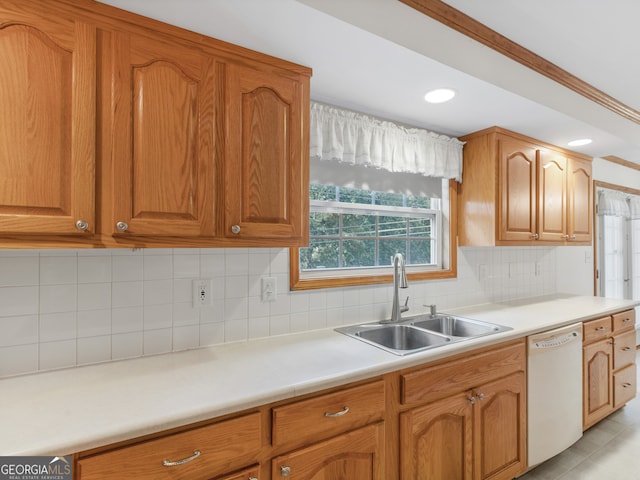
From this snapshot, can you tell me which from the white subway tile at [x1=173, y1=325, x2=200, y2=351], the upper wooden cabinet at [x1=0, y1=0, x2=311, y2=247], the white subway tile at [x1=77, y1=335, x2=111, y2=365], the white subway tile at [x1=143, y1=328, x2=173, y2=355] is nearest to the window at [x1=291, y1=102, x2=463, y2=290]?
the upper wooden cabinet at [x1=0, y1=0, x2=311, y2=247]

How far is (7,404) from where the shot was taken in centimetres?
105

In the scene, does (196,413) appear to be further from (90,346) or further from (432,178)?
(432,178)

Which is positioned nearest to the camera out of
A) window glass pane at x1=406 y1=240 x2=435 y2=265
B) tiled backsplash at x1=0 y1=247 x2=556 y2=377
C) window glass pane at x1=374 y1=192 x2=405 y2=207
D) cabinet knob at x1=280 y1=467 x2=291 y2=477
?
cabinet knob at x1=280 y1=467 x2=291 y2=477

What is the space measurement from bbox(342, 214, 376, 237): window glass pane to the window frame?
10.0 inches

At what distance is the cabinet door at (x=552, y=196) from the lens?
102 inches

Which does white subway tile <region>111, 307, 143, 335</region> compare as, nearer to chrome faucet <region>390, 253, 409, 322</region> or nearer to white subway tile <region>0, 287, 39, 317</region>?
white subway tile <region>0, 287, 39, 317</region>

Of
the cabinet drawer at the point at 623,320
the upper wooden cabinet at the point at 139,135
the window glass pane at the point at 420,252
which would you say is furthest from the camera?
the cabinet drawer at the point at 623,320

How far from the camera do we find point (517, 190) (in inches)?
96.2

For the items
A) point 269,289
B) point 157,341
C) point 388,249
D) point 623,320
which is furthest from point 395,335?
point 623,320

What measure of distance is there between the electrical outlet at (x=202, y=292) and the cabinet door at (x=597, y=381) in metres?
2.40

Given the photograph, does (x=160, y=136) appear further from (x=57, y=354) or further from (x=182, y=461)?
(x=182, y=461)

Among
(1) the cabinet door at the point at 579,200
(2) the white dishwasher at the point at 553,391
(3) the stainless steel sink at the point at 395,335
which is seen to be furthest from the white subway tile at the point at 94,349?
(1) the cabinet door at the point at 579,200

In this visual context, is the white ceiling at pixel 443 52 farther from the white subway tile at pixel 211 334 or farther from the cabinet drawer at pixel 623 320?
the cabinet drawer at pixel 623 320

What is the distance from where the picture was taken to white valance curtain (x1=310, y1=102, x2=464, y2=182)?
1897mm
